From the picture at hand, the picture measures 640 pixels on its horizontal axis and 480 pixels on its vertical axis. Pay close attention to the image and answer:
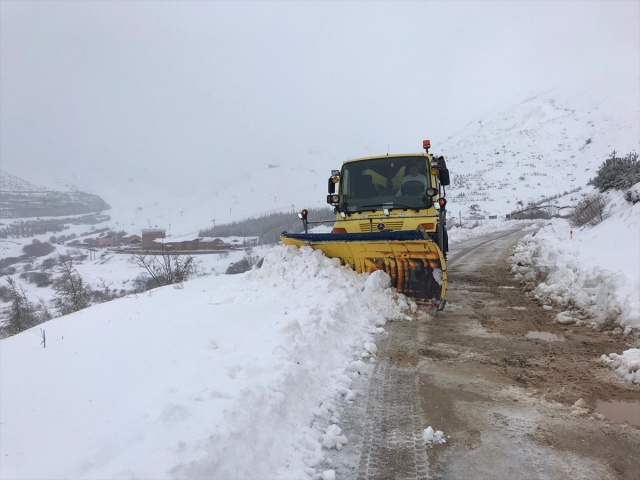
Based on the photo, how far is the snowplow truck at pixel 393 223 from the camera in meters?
6.38

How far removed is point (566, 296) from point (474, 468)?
502cm

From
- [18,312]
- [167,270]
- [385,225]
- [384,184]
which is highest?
[384,184]

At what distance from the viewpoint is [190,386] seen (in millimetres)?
3273

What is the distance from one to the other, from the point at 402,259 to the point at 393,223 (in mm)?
816

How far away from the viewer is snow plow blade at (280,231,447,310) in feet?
20.4

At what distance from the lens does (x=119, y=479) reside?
2146 mm

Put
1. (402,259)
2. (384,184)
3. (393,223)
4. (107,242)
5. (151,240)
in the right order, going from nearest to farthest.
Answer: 1. (402,259)
2. (393,223)
3. (384,184)
4. (151,240)
5. (107,242)

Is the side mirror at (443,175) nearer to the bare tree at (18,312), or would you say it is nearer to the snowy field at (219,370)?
the snowy field at (219,370)

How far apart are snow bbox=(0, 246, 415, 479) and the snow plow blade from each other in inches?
19.2

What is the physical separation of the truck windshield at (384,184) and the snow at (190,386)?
2.06 meters

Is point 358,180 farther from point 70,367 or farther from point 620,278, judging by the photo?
point 70,367

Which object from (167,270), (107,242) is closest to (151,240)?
(167,270)

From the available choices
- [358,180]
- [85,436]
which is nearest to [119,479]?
[85,436]

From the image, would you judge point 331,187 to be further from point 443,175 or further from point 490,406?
point 490,406
